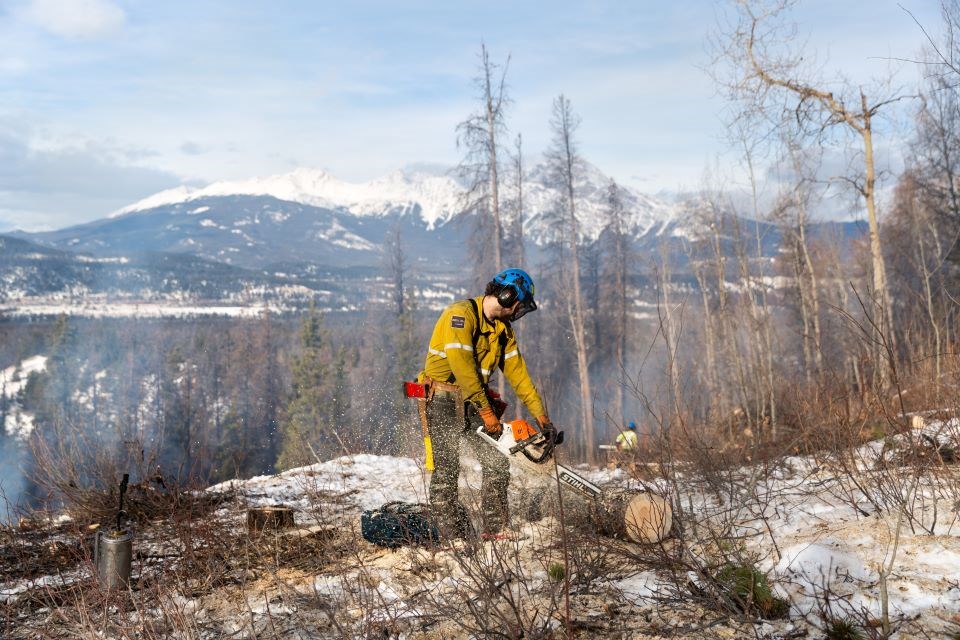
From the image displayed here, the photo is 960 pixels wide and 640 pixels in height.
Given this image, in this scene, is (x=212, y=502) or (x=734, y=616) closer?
(x=734, y=616)

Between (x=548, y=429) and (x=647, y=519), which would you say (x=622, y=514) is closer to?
(x=647, y=519)

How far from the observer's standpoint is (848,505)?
4.88m

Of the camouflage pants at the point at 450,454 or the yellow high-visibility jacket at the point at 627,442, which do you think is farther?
the camouflage pants at the point at 450,454

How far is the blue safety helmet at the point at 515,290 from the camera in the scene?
4.95 metres

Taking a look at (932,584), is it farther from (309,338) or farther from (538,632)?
(309,338)

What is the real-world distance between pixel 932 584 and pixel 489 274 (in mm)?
21075

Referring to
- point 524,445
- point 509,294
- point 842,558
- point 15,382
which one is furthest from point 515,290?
point 15,382

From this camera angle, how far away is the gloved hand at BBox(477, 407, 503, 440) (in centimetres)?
496

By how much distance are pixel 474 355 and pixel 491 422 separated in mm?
508

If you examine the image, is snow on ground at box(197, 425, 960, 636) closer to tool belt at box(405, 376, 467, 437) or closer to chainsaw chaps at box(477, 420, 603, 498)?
chainsaw chaps at box(477, 420, 603, 498)

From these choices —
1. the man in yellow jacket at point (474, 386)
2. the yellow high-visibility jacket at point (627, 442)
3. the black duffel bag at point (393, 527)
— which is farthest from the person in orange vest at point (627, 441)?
the black duffel bag at point (393, 527)

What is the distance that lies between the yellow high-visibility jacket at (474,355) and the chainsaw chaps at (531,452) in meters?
0.21

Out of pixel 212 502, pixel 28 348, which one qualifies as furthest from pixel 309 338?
pixel 212 502

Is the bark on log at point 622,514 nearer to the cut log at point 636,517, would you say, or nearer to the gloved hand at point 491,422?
the cut log at point 636,517
